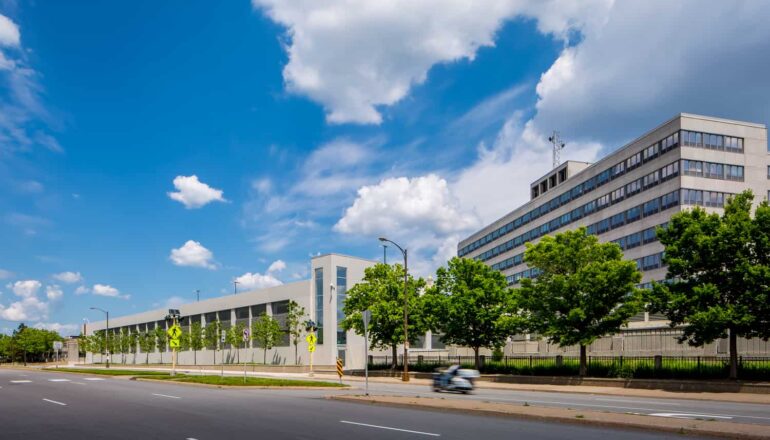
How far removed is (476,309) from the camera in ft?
148

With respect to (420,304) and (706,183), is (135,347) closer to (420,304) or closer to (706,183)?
(420,304)

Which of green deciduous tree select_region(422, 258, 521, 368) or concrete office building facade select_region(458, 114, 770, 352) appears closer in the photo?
green deciduous tree select_region(422, 258, 521, 368)

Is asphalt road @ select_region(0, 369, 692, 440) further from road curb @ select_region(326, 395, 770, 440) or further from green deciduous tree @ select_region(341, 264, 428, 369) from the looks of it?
green deciduous tree @ select_region(341, 264, 428, 369)

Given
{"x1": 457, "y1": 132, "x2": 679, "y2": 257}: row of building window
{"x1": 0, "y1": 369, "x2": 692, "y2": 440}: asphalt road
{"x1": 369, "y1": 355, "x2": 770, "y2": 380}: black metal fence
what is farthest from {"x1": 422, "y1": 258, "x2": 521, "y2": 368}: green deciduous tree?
{"x1": 457, "y1": 132, "x2": 679, "y2": 257}: row of building window

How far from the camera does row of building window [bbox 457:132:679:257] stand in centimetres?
7319

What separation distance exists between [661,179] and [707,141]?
6.37 metres

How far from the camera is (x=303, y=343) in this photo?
77.0 metres

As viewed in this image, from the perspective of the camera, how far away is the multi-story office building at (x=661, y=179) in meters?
69.9

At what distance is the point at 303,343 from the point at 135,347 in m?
62.0

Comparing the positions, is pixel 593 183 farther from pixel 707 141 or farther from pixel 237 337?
pixel 237 337

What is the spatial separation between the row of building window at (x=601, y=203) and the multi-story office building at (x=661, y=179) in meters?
0.12

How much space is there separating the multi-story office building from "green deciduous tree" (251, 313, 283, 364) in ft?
136

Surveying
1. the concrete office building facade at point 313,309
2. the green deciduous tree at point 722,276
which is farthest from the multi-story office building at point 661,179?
the concrete office building facade at point 313,309

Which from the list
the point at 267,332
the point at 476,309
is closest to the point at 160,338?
the point at 267,332
